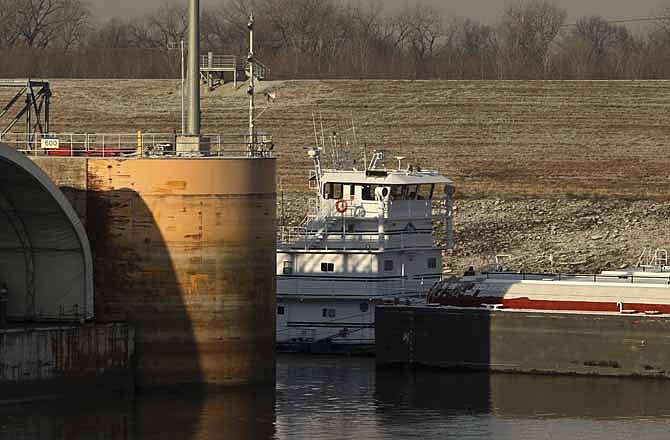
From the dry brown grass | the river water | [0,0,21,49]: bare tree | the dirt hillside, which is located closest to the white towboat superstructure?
the river water

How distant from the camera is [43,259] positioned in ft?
164

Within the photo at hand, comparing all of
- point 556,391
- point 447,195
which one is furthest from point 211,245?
point 447,195

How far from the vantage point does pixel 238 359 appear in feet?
166

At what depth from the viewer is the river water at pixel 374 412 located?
4584 cm

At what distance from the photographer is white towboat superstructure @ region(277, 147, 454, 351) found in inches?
2347

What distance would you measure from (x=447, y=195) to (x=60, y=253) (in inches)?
601

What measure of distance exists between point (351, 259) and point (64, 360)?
43.2 feet

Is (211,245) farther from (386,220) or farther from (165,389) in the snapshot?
(386,220)

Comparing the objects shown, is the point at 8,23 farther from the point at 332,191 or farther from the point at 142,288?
the point at 142,288

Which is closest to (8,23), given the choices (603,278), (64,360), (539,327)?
(603,278)

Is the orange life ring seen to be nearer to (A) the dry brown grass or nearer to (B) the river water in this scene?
(B) the river water

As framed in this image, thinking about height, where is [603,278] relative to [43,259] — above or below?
below

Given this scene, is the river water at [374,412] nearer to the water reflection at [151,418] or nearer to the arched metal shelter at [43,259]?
the water reflection at [151,418]

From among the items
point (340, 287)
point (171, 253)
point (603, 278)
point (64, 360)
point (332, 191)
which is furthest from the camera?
point (332, 191)
